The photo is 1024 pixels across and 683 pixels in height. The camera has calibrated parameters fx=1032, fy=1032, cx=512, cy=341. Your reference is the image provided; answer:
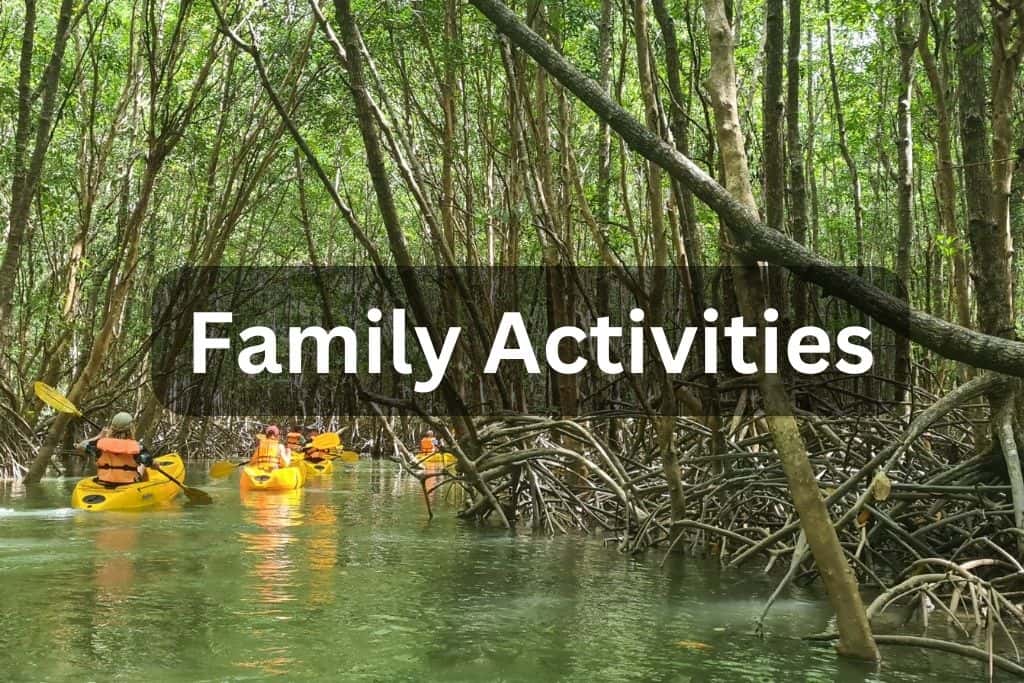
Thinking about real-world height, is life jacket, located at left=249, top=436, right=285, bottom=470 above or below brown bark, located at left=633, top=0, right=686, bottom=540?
below

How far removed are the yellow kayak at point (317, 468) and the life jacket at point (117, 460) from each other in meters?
5.61

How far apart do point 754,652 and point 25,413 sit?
11.7 metres

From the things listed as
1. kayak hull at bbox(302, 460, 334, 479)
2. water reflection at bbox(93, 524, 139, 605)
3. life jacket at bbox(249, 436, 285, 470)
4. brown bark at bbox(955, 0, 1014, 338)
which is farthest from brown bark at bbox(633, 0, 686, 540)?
kayak hull at bbox(302, 460, 334, 479)

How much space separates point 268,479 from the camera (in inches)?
527

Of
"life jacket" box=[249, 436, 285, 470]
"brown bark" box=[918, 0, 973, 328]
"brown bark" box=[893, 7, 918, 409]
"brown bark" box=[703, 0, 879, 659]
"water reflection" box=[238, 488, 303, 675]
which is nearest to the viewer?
"brown bark" box=[703, 0, 879, 659]

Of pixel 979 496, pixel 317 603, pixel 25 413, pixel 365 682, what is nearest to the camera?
pixel 365 682

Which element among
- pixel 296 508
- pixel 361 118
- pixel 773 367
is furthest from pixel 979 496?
pixel 296 508

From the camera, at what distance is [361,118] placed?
4.69 m

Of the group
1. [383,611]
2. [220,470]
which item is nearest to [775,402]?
[383,611]

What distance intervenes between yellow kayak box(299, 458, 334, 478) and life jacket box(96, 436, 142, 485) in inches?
221

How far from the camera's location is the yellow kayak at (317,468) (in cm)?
1644

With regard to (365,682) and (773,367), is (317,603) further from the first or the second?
(773,367)

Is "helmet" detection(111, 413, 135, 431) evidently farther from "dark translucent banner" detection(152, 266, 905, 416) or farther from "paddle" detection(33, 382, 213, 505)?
"dark translucent banner" detection(152, 266, 905, 416)

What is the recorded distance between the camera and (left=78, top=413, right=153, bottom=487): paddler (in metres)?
10.4
